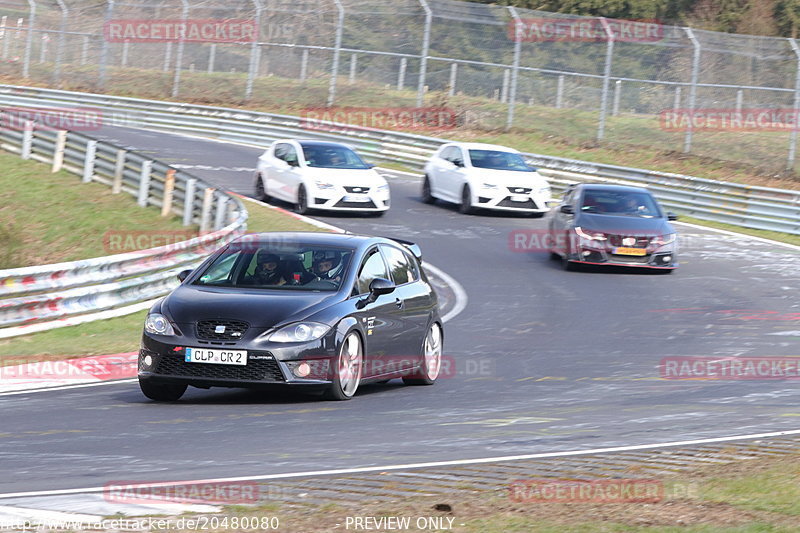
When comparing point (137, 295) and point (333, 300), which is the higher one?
point (333, 300)

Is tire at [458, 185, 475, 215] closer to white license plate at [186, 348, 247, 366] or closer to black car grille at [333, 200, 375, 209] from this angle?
black car grille at [333, 200, 375, 209]

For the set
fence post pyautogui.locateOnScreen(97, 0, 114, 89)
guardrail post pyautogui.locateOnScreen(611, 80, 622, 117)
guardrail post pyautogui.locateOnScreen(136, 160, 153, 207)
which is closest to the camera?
guardrail post pyautogui.locateOnScreen(136, 160, 153, 207)

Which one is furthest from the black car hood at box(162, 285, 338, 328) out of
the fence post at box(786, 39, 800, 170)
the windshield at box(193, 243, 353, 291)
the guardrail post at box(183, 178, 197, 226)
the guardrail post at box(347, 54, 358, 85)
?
the guardrail post at box(347, 54, 358, 85)

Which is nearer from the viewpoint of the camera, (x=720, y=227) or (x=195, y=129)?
(x=720, y=227)

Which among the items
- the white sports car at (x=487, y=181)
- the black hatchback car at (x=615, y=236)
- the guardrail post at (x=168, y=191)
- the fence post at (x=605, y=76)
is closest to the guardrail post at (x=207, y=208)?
the guardrail post at (x=168, y=191)

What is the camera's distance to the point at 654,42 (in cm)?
3625

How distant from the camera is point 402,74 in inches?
1655

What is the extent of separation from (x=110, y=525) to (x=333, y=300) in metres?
4.99

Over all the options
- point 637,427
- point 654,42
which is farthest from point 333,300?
point 654,42

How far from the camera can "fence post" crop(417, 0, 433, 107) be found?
39.7 m

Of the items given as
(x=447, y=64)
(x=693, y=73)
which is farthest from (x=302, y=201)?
(x=447, y=64)

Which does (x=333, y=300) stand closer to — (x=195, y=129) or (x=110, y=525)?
(x=110, y=525)

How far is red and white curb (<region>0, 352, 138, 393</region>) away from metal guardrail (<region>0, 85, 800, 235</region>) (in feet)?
A: 65.8

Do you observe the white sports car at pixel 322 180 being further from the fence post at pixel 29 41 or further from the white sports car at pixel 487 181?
the fence post at pixel 29 41
